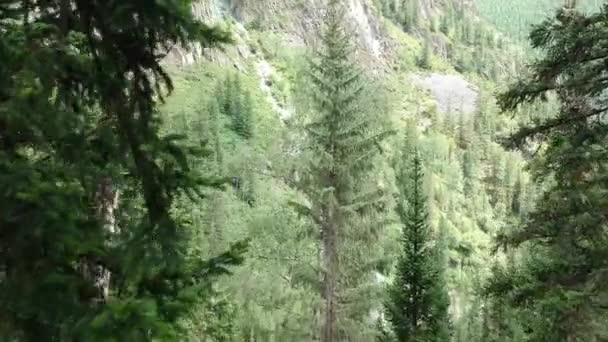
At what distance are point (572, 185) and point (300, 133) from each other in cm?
626

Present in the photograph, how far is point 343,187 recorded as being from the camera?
13031mm

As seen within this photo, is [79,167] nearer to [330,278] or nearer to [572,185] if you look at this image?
[572,185]

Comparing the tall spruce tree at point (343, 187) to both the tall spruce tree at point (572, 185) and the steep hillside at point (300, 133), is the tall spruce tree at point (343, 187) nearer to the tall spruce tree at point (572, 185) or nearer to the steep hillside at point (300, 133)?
the steep hillside at point (300, 133)

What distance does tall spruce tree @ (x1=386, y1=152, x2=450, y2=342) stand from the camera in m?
14.1

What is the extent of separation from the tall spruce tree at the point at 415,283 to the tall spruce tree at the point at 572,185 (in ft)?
19.7

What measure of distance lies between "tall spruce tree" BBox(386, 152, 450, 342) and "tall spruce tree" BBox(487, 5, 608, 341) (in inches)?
237

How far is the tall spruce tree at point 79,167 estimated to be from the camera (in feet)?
9.20

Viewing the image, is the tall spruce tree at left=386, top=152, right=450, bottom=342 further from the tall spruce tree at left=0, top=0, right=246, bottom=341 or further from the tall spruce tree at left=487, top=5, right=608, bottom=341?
the tall spruce tree at left=0, top=0, right=246, bottom=341

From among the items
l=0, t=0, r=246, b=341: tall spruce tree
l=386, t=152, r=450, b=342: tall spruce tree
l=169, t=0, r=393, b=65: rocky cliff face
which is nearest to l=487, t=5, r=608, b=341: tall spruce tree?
l=0, t=0, r=246, b=341: tall spruce tree

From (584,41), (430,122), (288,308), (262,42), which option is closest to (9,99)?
(584,41)

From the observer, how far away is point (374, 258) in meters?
13.1

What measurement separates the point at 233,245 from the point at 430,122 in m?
116

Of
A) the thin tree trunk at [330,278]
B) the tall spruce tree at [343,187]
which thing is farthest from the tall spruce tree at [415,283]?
the thin tree trunk at [330,278]

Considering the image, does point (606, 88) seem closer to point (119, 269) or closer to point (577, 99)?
point (577, 99)
